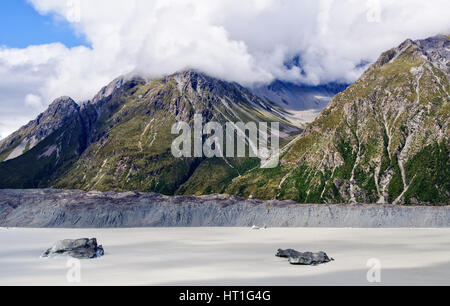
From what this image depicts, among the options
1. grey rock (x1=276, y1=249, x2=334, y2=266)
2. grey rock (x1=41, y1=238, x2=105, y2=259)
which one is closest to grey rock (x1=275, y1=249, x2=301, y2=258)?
grey rock (x1=276, y1=249, x2=334, y2=266)

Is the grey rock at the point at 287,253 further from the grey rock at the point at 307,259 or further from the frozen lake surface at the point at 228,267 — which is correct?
the frozen lake surface at the point at 228,267

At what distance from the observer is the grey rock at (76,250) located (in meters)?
Result: 80.6

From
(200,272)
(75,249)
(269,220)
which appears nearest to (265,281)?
(200,272)

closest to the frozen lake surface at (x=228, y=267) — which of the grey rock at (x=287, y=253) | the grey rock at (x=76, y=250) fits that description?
the grey rock at (x=287, y=253)

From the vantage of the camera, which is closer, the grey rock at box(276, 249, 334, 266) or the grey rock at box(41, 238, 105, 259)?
the grey rock at box(276, 249, 334, 266)

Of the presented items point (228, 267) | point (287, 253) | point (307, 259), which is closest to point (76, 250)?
point (228, 267)

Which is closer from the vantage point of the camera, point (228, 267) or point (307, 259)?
point (228, 267)

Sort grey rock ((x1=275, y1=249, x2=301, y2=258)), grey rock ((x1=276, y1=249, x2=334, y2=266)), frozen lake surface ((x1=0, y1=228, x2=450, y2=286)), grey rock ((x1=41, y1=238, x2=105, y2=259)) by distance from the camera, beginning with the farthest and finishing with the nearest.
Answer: grey rock ((x1=41, y1=238, x2=105, y2=259)) < grey rock ((x1=275, y1=249, x2=301, y2=258)) < grey rock ((x1=276, y1=249, x2=334, y2=266)) < frozen lake surface ((x1=0, y1=228, x2=450, y2=286))

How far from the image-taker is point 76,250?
82062 millimetres

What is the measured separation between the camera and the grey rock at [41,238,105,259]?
8056cm

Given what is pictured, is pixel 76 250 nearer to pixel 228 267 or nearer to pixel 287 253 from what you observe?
pixel 228 267

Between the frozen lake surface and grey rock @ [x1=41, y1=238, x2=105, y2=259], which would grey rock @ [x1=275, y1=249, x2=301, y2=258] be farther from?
grey rock @ [x1=41, y1=238, x2=105, y2=259]

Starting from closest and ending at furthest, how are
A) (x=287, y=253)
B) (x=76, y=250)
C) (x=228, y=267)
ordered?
1. (x=228, y=267)
2. (x=287, y=253)
3. (x=76, y=250)
